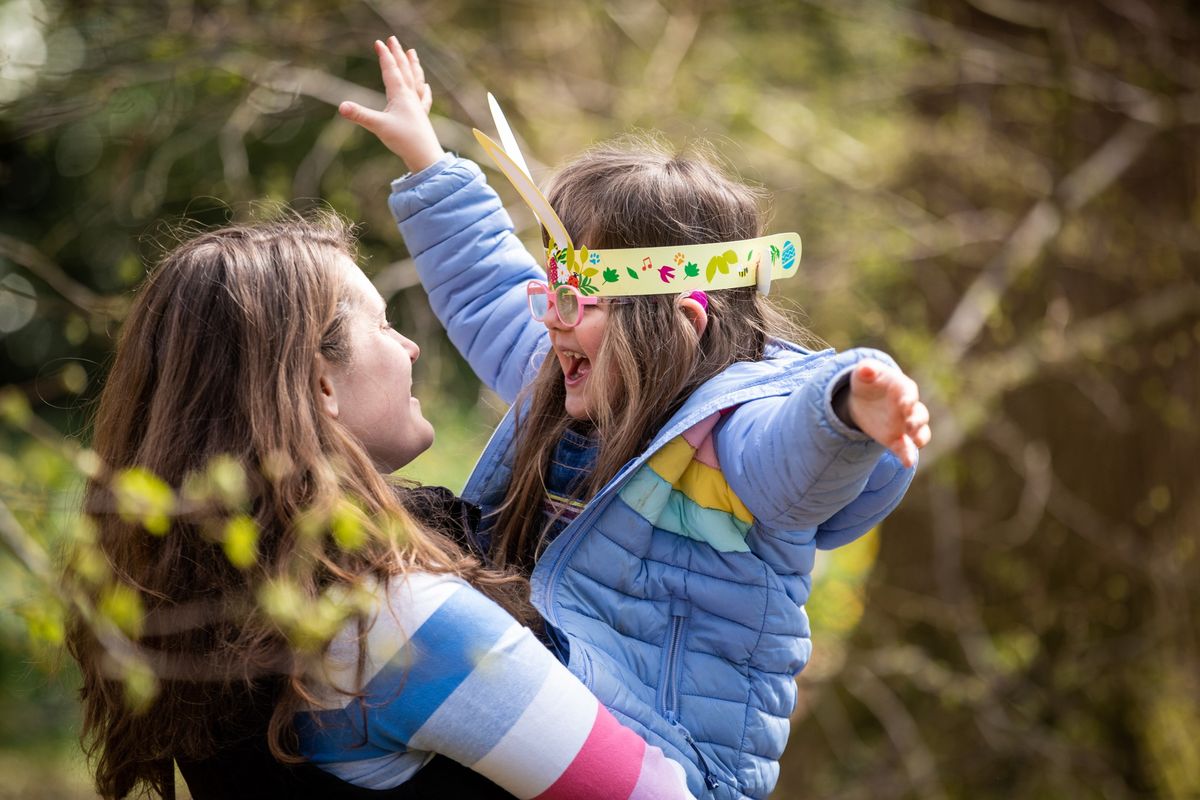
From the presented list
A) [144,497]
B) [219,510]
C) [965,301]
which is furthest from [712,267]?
[965,301]

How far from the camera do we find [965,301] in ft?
14.1

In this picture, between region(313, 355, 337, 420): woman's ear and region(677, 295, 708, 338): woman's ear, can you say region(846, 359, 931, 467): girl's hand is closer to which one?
region(677, 295, 708, 338): woman's ear

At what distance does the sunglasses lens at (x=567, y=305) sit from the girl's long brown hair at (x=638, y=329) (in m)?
0.05

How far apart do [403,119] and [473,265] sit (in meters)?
0.26

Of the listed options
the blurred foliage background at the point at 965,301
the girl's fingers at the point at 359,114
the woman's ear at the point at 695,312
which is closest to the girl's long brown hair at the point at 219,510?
the girl's fingers at the point at 359,114

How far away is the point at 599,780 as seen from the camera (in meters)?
1.44

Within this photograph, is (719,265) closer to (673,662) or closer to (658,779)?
(673,662)

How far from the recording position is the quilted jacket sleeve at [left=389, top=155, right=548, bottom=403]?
6.54 feet

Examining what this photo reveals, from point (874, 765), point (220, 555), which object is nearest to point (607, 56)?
point (874, 765)

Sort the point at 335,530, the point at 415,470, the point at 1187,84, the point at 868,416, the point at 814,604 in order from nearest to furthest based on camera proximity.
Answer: the point at 868,416 → the point at 335,530 → the point at 415,470 → the point at 814,604 → the point at 1187,84

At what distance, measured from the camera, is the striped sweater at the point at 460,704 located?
1414mm

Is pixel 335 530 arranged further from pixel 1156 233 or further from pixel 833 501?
pixel 1156 233

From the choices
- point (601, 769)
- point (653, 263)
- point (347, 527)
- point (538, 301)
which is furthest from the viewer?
point (538, 301)

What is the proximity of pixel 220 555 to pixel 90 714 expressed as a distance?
13.0 inches
